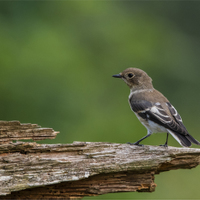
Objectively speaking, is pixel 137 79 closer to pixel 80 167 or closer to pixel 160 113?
pixel 160 113

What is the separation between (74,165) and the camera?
231 inches

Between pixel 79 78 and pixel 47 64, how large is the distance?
0.89m

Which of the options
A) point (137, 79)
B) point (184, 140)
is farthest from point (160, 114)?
point (137, 79)

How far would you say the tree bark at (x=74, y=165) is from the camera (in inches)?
221

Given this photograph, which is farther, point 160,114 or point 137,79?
point 137,79

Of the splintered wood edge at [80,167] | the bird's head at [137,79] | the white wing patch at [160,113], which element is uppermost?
the bird's head at [137,79]

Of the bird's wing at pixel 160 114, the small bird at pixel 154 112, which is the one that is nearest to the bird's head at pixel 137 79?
the small bird at pixel 154 112

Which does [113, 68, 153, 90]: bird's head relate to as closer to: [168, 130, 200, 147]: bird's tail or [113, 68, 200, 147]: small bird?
[113, 68, 200, 147]: small bird

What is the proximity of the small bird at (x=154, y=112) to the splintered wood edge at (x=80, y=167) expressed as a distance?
0.79m

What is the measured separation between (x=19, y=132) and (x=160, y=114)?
2647 mm

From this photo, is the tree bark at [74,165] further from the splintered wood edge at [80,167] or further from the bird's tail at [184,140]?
the bird's tail at [184,140]

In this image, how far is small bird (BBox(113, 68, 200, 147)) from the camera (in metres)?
7.27

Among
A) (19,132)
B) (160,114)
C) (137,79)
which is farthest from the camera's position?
(137,79)

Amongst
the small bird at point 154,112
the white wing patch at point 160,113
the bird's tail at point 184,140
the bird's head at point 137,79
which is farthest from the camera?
the bird's head at point 137,79
